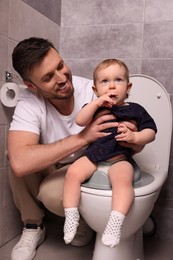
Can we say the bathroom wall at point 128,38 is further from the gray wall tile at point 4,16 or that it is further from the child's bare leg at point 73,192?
the child's bare leg at point 73,192

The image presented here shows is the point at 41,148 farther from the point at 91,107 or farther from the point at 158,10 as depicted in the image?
the point at 158,10

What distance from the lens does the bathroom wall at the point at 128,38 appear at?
5.74 feet

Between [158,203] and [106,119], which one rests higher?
[106,119]

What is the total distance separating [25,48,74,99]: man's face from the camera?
1.30 metres

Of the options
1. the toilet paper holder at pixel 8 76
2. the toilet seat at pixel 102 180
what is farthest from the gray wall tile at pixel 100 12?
the toilet seat at pixel 102 180

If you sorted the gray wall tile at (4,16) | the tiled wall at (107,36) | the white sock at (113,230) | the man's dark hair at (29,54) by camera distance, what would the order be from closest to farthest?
the white sock at (113,230) → the man's dark hair at (29,54) → the gray wall tile at (4,16) → the tiled wall at (107,36)

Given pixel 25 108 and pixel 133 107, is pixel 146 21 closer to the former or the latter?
pixel 133 107

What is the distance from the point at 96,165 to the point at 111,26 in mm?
918

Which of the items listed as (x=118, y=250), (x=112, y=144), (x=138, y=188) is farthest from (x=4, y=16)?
(x=118, y=250)

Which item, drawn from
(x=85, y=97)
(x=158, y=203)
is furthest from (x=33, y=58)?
(x=158, y=203)

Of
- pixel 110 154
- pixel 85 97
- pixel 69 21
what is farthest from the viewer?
pixel 69 21

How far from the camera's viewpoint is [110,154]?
1.23 meters

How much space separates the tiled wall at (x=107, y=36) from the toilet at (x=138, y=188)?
0.24 meters

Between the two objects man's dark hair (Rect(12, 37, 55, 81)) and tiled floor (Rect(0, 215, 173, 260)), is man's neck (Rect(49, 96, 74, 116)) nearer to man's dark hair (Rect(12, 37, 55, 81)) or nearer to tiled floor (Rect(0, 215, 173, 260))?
man's dark hair (Rect(12, 37, 55, 81))
